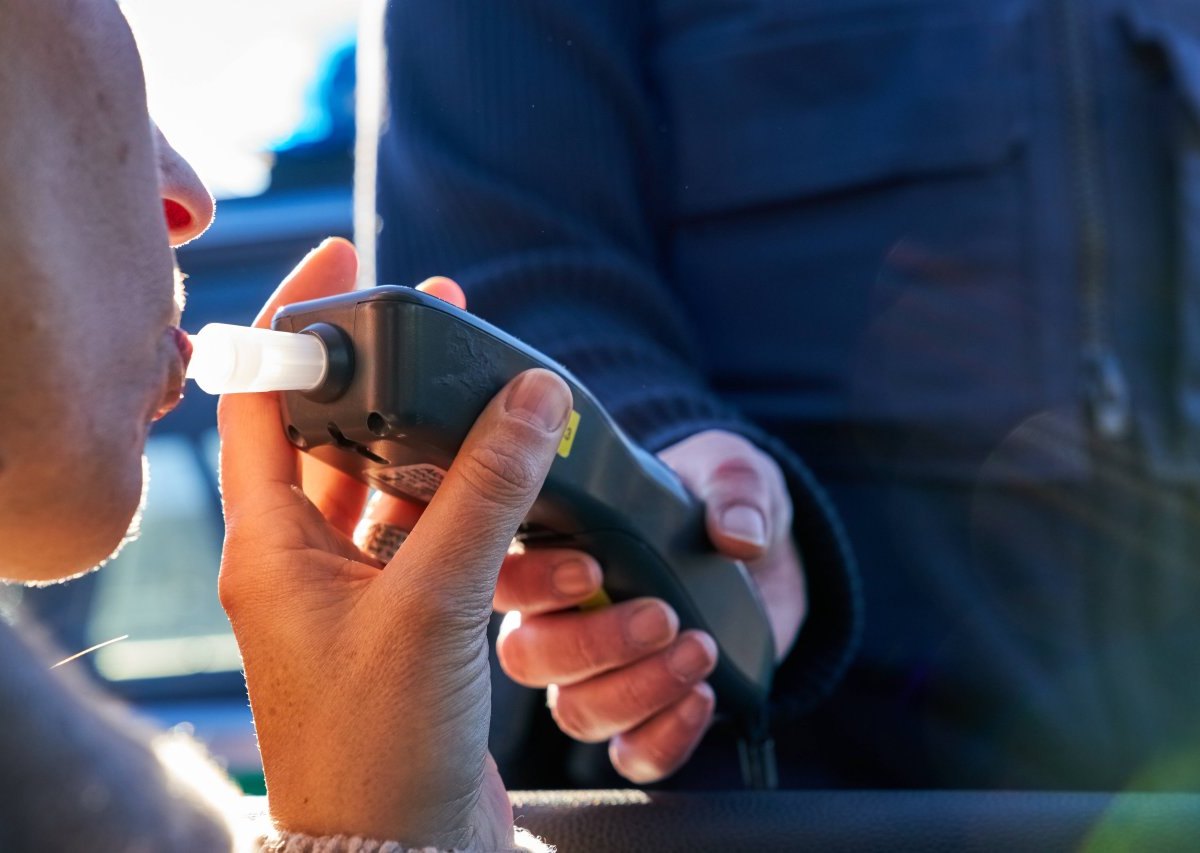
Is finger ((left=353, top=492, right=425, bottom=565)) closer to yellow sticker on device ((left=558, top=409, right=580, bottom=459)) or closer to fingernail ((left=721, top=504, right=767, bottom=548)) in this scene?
yellow sticker on device ((left=558, top=409, right=580, bottom=459))

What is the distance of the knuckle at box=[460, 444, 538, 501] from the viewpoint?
1.75 feet

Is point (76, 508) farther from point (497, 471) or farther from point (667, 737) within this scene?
point (667, 737)

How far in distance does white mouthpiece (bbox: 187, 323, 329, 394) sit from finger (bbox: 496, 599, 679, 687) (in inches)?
15.0

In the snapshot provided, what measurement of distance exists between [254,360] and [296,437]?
89mm

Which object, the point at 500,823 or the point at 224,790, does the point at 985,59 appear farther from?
the point at 224,790

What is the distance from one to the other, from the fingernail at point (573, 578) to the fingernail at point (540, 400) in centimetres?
23

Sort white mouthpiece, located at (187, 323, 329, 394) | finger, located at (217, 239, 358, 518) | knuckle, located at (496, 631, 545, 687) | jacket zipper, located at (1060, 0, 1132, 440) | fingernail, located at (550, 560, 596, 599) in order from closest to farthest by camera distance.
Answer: white mouthpiece, located at (187, 323, 329, 394) < finger, located at (217, 239, 358, 518) < fingernail, located at (550, 560, 596, 599) < knuckle, located at (496, 631, 545, 687) < jacket zipper, located at (1060, 0, 1132, 440)

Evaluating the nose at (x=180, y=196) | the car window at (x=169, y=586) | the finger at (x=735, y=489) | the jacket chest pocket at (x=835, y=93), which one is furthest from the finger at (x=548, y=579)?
the car window at (x=169, y=586)

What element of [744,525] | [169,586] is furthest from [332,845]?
[169,586]

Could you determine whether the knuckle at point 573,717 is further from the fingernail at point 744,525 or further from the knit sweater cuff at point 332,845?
the knit sweater cuff at point 332,845

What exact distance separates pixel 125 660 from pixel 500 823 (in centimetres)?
143

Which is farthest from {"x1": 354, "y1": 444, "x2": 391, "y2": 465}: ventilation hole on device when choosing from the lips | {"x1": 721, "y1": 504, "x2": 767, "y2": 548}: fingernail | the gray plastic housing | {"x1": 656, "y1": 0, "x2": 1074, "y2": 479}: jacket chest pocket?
{"x1": 656, "y1": 0, "x2": 1074, "y2": 479}: jacket chest pocket

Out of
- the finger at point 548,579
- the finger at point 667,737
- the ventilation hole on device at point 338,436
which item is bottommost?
the finger at point 667,737

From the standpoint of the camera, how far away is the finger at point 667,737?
35.8 inches
